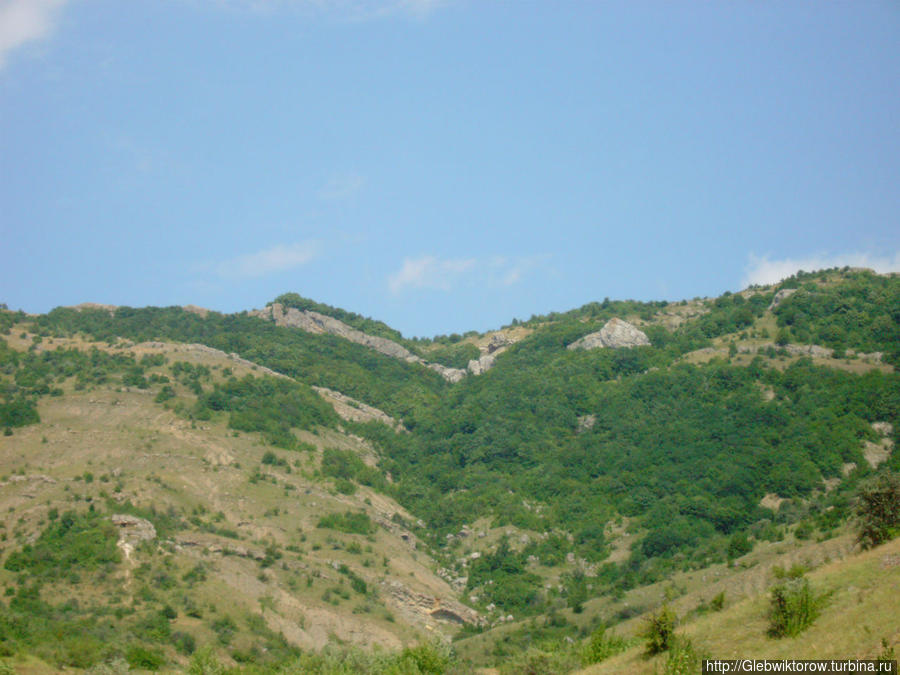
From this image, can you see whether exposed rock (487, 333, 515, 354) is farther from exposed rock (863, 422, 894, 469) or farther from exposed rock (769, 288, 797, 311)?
→ exposed rock (863, 422, 894, 469)

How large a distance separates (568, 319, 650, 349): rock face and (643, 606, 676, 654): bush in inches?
2744

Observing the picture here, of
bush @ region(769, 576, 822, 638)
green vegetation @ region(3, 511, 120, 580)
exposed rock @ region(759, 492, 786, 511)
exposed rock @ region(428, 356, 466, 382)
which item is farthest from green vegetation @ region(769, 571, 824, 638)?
exposed rock @ region(428, 356, 466, 382)

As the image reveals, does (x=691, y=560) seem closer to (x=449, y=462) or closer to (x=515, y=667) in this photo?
(x=515, y=667)

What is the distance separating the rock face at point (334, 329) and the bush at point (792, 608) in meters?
87.7

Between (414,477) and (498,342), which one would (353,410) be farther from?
(498,342)

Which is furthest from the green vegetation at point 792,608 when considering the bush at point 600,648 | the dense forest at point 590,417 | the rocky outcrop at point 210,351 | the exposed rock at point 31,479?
the rocky outcrop at point 210,351

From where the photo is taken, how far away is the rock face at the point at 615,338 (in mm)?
102250

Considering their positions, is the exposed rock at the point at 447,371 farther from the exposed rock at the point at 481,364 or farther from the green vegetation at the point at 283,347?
the green vegetation at the point at 283,347

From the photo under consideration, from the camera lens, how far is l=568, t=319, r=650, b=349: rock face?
10225 cm

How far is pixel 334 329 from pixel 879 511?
91.0 meters

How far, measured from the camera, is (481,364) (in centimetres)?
11406

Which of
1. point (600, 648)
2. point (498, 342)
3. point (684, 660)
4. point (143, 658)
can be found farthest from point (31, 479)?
point (498, 342)

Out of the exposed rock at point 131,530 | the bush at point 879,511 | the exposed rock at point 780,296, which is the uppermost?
the exposed rock at point 780,296

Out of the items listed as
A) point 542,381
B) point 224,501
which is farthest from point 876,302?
point 224,501
